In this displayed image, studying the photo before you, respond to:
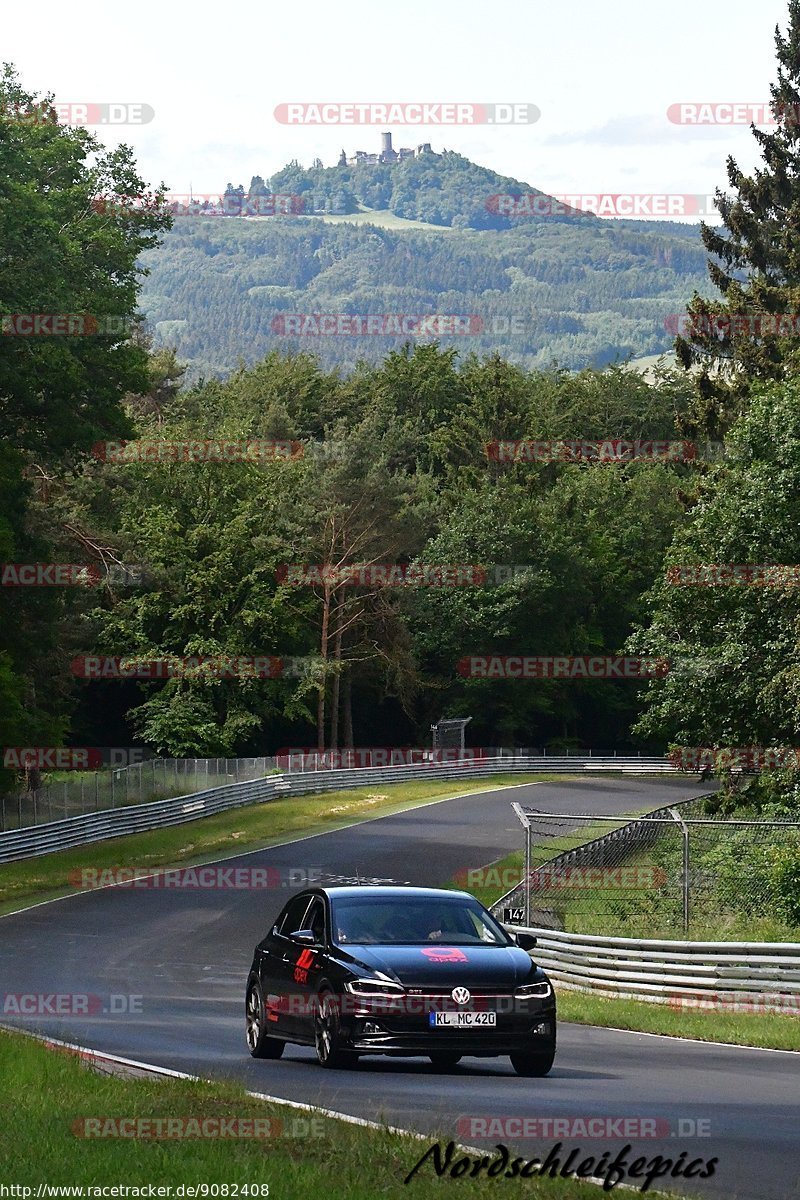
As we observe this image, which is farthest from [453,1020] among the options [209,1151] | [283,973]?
[209,1151]

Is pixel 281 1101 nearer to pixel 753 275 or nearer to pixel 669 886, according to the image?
pixel 669 886

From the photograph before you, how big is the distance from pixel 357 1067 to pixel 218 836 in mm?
40666

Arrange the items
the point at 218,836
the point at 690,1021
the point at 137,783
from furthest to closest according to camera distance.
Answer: the point at 137,783
the point at 218,836
the point at 690,1021

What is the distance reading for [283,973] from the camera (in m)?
15.0

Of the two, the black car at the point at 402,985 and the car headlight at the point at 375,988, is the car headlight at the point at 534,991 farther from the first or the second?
the car headlight at the point at 375,988

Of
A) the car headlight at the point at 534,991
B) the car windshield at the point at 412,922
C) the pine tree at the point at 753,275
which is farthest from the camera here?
the pine tree at the point at 753,275

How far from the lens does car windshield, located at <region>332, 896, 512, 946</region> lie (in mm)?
14523

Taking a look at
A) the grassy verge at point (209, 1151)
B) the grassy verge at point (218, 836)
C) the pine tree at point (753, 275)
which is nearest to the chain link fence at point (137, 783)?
the grassy verge at point (218, 836)

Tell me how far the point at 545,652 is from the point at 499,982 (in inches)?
3327

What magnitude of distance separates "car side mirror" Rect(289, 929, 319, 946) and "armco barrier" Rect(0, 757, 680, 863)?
32.2 metres

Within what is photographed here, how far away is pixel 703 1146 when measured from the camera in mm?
9688

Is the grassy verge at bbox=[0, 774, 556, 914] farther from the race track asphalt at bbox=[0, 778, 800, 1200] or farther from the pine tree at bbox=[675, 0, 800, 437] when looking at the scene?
the pine tree at bbox=[675, 0, 800, 437]

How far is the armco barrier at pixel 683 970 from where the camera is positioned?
2003 centimetres

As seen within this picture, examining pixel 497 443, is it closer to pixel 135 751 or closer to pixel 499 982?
pixel 135 751
